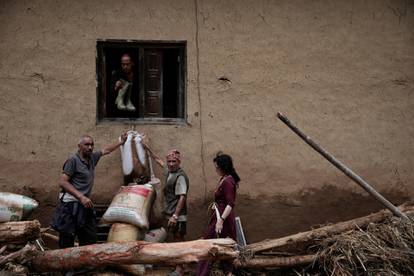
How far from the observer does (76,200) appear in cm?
694

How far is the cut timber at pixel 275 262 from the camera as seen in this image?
24.3ft

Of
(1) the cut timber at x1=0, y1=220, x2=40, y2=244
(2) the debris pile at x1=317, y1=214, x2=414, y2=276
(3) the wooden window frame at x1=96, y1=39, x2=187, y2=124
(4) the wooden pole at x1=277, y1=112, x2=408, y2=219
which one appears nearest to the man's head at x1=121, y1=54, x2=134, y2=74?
(3) the wooden window frame at x1=96, y1=39, x2=187, y2=124

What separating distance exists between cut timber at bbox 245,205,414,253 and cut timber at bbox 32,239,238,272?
4.91 feet

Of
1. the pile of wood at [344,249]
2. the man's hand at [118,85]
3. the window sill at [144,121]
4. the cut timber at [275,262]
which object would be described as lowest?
the cut timber at [275,262]

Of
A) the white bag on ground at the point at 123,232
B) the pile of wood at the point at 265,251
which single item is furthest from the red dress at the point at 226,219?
the white bag on ground at the point at 123,232

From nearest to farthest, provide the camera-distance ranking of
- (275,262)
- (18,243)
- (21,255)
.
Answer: (21,255) → (18,243) → (275,262)

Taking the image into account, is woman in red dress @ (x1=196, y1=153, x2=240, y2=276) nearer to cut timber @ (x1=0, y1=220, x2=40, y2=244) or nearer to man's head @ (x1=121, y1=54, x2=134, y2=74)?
cut timber @ (x1=0, y1=220, x2=40, y2=244)

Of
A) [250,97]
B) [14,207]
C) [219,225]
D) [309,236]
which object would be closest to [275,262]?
[309,236]

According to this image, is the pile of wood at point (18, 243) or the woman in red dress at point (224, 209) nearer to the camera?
the pile of wood at point (18, 243)

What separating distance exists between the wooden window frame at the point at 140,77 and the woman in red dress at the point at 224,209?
1.46 m

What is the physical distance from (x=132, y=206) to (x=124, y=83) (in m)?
1.79

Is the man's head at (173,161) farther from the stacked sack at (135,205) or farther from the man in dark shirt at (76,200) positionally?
the man in dark shirt at (76,200)

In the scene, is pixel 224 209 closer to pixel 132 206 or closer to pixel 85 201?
pixel 132 206

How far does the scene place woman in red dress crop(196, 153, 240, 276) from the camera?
22.7ft
